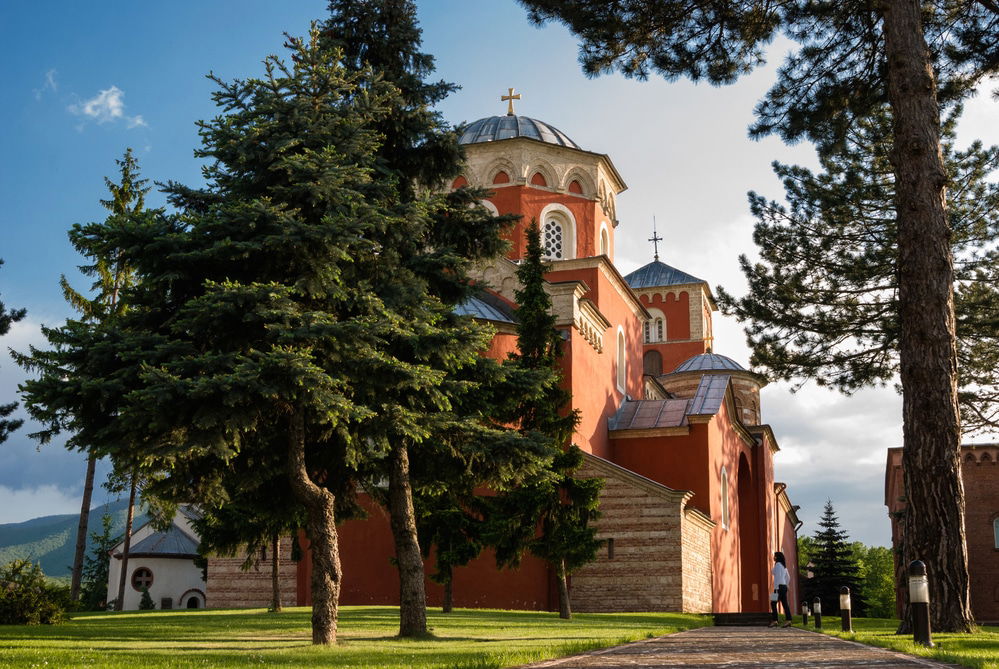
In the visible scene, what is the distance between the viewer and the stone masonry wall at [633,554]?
802 inches

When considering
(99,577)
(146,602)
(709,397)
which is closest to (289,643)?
(709,397)

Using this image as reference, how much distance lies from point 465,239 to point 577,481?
6.29 meters

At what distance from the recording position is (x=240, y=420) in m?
9.44

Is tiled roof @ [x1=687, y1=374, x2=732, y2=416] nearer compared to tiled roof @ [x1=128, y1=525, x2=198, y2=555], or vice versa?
tiled roof @ [x1=687, y1=374, x2=732, y2=416]

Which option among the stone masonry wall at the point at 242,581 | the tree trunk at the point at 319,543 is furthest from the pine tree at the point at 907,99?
the stone masonry wall at the point at 242,581

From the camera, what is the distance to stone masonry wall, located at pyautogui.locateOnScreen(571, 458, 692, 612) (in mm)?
20375

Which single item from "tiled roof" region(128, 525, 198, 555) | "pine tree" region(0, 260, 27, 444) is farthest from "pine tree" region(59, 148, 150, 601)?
"tiled roof" region(128, 525, 198, 555)

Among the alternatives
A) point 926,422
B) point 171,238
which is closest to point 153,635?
point 171,238

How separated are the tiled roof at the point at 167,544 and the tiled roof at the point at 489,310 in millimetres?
21581

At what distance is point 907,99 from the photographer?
40.2 feet

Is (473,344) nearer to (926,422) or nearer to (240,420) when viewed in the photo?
(240,420)

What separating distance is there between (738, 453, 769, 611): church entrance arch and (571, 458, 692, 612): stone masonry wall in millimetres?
9659

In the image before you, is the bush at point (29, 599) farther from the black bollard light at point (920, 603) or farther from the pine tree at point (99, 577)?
the pine tree at point (99, 577)

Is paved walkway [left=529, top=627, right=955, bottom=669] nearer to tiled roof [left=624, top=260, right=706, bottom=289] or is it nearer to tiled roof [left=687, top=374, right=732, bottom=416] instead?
tiled roof [left=687, top=374, right=732, bottom=416]
